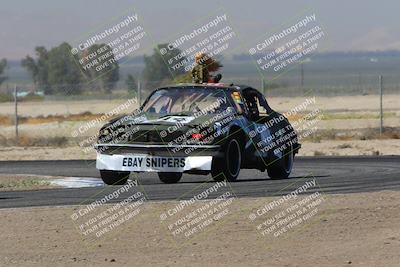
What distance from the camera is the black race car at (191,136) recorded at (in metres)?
18.1

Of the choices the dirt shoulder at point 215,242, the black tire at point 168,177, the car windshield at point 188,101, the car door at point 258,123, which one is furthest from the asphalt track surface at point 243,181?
the dirt shoulder at point 215,242

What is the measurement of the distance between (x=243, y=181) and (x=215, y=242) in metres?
7.26

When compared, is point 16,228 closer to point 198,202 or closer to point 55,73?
point 198,202

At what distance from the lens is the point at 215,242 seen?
12.2m

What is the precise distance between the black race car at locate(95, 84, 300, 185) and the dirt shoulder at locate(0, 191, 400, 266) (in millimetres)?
3421

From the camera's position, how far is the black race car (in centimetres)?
1811

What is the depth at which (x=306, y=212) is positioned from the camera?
14.2 m

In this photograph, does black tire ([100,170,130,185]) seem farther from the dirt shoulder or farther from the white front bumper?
the dirt shoulder

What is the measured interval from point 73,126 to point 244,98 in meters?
27.3

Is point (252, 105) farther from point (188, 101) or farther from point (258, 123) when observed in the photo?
point (188, 101)

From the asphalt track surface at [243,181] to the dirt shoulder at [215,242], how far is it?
1.89 m

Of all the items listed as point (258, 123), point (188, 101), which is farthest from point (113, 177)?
point (258, 123)

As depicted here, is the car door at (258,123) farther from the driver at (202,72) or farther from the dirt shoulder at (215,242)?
the dirt shoulder at (215,242)

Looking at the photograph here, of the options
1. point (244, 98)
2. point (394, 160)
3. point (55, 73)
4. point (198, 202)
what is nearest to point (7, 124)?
point (394, 160)
